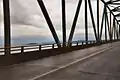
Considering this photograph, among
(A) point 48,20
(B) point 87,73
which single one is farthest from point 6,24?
(A) point 48,20

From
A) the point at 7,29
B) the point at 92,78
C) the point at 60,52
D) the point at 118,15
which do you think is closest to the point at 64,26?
the point at 60,52

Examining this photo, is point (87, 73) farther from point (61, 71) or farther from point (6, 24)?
point (6, 24)

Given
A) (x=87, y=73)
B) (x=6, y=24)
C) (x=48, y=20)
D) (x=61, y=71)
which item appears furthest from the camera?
(x=48, y=20)

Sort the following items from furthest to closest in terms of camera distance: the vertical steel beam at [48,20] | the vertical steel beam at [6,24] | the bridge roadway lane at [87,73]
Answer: the vertical steel beam at [48,20]
the vertical steel beam at [6,24]
the bridge roadway lane at [87,73]

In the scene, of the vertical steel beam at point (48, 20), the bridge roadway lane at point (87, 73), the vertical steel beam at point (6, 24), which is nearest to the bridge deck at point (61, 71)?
the bridge roadway lane at point (87, 73)

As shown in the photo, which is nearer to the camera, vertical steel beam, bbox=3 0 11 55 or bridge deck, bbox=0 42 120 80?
bridge deck, bbox=0 42 120 80

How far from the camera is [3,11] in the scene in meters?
14.6

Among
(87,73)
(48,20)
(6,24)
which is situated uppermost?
(48,20)

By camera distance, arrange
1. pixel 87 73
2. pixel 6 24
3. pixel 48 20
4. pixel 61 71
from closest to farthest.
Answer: pixel 87 73 < pixel 61 71 < pixel 6 24 < pixel 48 20

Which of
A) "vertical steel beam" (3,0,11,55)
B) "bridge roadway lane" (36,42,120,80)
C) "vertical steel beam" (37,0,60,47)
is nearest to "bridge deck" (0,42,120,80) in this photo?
"bridge roadway lane" (36,42,120,80)

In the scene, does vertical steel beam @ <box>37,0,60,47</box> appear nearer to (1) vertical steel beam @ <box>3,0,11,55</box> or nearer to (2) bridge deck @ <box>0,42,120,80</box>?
(1) vertical steel beam @ <box>3,0,11,55</box>

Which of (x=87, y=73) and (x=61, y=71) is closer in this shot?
(x=87, y=73)

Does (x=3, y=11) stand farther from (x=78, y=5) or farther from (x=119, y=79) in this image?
(x=78, y=5)

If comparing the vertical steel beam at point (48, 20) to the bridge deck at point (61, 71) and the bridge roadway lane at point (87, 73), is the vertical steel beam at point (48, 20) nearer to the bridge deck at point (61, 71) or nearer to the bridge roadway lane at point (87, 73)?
the bridge deck at point (61, 71)
